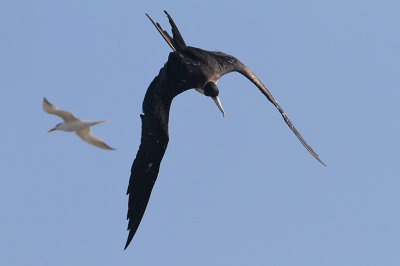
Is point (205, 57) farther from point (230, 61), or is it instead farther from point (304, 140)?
point (304, 140)

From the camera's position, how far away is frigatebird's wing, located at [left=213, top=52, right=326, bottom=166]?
658 inches

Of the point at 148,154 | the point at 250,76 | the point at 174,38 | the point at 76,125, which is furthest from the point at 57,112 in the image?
the point at 250,76

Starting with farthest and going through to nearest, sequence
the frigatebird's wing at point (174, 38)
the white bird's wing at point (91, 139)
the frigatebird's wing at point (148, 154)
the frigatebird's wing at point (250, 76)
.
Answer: the frigatebird's wing at point (250, 76) → the frigatebird's wing at point (174, 38) → the frigatebird's wing at point (148, 154) → the white bird's wing at point (91, 139)

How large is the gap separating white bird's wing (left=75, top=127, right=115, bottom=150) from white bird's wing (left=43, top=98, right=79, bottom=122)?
1.98ft

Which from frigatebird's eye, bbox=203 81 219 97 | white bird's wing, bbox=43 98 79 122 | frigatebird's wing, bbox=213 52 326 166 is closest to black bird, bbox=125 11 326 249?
frigatebird's eye, bbox=203 81 219 97

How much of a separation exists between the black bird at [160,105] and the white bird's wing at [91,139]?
84cm

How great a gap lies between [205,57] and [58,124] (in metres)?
3.76

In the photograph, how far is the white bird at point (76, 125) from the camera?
45.2 ft

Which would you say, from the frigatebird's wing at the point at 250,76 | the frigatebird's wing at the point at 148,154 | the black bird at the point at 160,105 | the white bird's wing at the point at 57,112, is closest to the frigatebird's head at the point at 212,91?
the black bird at the point at 160,105

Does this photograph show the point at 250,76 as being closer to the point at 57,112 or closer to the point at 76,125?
the point at 76,125

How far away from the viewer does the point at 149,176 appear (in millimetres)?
15617

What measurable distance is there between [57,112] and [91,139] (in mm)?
1305

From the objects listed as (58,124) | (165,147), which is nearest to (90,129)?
(58,124)

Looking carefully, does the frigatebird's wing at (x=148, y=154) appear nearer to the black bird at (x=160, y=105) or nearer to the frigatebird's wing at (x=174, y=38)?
the black bird at (x=160, y=105)
